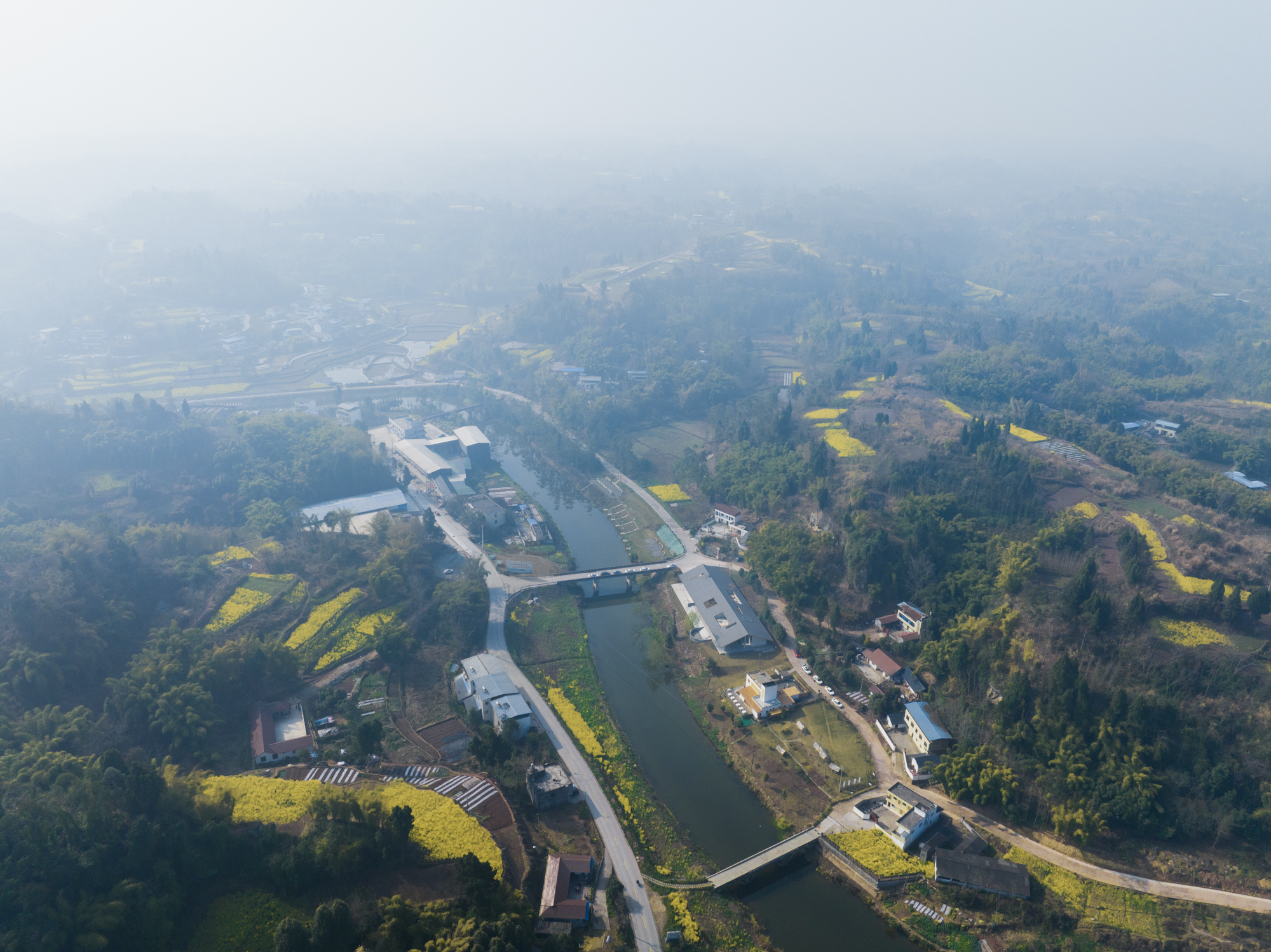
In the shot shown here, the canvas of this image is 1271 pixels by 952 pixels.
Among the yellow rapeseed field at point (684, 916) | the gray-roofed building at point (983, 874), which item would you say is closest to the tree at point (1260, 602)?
the gray-roofed building at point (983, 874)

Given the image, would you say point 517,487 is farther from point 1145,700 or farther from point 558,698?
point 1145,700

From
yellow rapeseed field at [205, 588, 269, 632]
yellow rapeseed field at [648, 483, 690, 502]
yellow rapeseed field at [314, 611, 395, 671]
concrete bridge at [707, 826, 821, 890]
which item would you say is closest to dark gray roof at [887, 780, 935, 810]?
concrete bridge at [707, 826, 821, 890]

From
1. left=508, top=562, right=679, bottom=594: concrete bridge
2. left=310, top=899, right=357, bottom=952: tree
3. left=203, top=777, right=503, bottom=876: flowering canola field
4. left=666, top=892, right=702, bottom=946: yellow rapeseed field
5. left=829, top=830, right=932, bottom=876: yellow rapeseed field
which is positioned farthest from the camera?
left=508, top=562, right=679, bottom=594: concrete bridge

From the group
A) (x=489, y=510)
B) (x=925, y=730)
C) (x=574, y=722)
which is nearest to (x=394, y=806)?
(x=574, y=722)

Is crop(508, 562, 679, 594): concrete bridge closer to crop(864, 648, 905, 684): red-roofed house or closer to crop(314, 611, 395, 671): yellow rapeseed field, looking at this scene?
crop(314, 611, 395, 671): yellow rapeseed field

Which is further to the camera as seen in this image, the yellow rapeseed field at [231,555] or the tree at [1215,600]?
the yellow rapeseed field at [231,555]

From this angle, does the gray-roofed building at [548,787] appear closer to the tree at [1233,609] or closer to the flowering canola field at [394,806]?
the flowering canola field at [394,806]
